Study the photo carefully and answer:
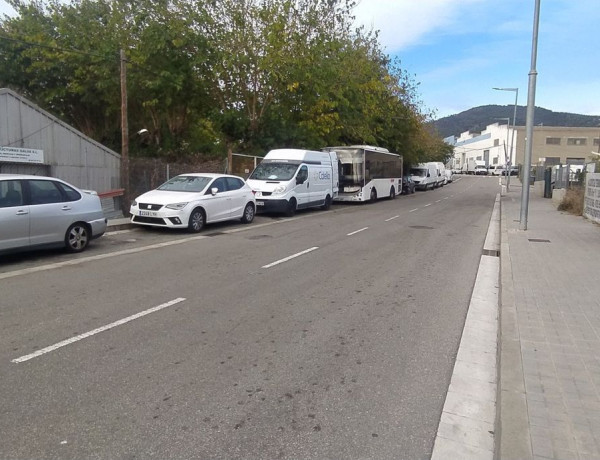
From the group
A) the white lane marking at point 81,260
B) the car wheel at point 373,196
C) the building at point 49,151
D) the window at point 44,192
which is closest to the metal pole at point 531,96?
the white lane marking at point 81,260

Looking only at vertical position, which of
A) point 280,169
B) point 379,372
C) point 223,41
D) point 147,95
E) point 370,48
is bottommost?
point 379,372

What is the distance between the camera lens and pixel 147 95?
22.7 metres

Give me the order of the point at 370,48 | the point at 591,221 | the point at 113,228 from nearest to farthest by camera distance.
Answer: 1. the point at 113,228
2. the point at 591,221
3. the point at 370,48

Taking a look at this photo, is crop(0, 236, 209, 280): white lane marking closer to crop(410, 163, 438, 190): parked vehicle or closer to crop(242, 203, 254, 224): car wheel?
crop(242, 203, 254, 224): car wheel

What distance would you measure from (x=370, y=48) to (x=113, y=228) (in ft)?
84.3

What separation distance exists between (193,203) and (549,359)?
10.1 meters

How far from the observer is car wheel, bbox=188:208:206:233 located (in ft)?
42.6

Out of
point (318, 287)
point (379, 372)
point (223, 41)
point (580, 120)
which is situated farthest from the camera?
point (580, 120)

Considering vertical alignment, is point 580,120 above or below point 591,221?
above

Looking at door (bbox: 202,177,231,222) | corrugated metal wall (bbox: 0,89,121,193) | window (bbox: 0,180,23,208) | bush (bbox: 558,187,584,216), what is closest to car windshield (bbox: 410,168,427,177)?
bush (bbox: 558,187,584,216)

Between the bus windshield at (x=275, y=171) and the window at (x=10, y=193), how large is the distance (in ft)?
35.9

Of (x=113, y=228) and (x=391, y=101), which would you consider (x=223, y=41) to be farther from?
(x=391, y=101)

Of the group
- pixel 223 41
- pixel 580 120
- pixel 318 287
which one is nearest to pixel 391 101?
pixel 223 41

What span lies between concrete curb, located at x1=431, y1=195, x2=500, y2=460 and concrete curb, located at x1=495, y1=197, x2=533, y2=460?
0.45 ft
